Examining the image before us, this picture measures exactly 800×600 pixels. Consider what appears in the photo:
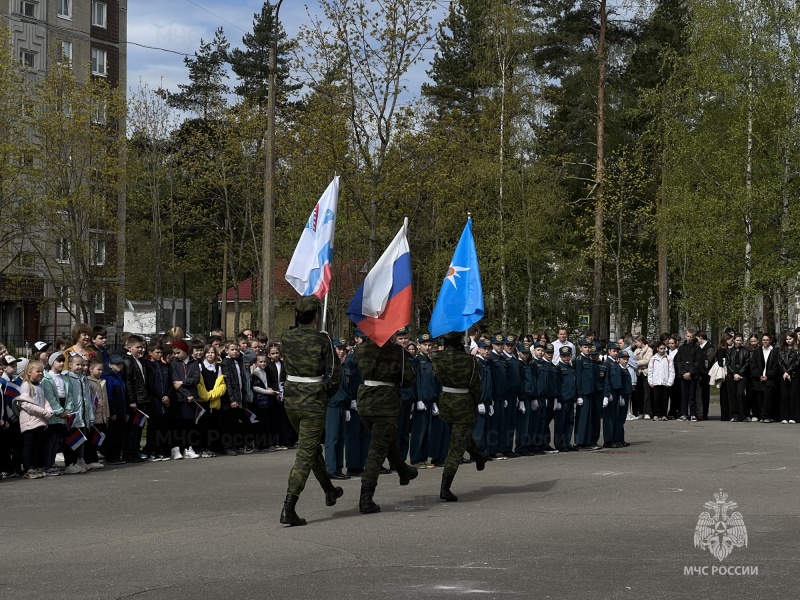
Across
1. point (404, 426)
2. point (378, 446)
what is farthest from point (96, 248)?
point (378, 446)

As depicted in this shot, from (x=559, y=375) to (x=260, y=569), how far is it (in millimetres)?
10929

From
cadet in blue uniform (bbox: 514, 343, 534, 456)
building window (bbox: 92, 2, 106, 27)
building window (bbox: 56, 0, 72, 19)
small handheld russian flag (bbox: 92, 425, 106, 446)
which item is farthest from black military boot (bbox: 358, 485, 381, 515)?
building window (bbox: 92, 2, 106, 27)

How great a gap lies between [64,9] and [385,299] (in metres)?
53.8

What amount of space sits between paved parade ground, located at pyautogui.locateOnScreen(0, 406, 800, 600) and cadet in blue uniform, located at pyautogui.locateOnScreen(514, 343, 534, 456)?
169 cm

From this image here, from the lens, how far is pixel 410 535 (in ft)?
33.5

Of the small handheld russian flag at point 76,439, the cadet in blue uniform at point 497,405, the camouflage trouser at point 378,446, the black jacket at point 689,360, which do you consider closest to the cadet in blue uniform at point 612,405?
the cadet in blue uniform at point 497,405

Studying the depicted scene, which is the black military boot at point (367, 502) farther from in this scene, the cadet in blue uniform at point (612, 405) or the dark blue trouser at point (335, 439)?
the cadet in blue uniform at point (612, 405)

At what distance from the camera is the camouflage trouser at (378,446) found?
11812mm

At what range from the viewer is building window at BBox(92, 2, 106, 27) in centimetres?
6328

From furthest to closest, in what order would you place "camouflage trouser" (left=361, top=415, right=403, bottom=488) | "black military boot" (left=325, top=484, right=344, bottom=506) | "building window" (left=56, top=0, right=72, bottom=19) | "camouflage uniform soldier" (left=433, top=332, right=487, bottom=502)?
"building window" (left=56, top=0, right=72, bottom=19) → "camouflage uniform soldier" (left=433, top=332, right=487, bottom=502) → "camouflage trouser" (left=361, top=415, right=403, bottom=488) → "black military boot" (left=325, top=484, right=344, bottom=506)

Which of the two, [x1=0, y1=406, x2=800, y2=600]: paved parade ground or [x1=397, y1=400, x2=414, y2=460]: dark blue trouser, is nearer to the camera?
[x1=0, y1=406, x2=800, y2=600]: paved parade ground

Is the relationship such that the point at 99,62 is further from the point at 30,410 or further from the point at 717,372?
the point at 30,410

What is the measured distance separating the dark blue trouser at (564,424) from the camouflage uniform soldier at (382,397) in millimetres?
6899

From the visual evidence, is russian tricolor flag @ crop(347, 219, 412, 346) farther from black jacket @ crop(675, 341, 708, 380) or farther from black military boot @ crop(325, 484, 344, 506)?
black jacket @ crop(675, 341, 708, 380)
